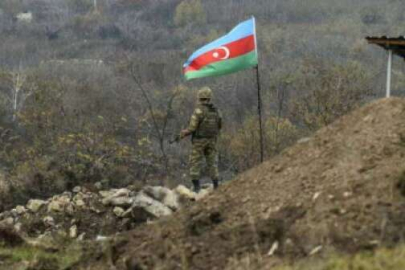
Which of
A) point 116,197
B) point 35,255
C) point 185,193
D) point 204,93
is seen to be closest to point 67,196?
→ point 116,197

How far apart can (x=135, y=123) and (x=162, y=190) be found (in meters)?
20.5

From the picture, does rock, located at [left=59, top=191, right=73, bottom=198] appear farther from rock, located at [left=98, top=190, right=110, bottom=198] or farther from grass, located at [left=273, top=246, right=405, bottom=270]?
grass, located at [left=273, top=246, right=405, bottom=270]

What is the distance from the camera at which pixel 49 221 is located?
1054cm

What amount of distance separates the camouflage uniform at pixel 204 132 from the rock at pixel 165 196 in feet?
1.30

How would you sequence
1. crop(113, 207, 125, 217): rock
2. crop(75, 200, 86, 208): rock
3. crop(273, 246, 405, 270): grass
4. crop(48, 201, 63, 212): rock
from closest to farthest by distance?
crop(273, 246, 405, 270): grass < crop(113, 207, 125, 217): rock < crop(48, 201, 63, 212): rock < crop(75, 200, 86, 208): rock

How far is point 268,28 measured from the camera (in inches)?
2564

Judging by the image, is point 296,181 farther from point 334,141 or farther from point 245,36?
point 245,36

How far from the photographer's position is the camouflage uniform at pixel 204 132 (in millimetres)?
10219

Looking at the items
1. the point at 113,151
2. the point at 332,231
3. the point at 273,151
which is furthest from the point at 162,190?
the point at 273,151

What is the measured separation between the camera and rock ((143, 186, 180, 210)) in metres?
10.4

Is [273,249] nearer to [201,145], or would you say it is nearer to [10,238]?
[10,238]

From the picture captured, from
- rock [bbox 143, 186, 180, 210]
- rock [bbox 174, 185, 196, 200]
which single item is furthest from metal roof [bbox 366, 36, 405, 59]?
rock [bbox 143, 186, 180, 210]

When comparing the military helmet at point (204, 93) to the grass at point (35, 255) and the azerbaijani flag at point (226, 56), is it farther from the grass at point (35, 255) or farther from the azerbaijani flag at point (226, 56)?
the grass at point (35, 255)

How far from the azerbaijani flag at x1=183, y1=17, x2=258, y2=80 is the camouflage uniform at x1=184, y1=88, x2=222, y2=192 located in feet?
1.43
